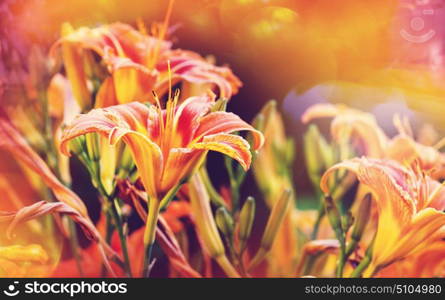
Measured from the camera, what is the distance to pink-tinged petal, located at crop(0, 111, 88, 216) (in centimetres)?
56

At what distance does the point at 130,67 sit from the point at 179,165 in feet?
0.39

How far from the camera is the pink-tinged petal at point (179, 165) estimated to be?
1.66ft

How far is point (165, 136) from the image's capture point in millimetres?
528

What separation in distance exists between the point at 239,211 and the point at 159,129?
156 mm

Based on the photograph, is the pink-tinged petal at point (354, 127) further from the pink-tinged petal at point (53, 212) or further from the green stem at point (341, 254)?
A: the pink-tinged petal at point (53, 212)

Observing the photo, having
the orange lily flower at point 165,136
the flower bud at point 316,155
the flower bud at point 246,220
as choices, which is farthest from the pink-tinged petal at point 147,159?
the flower bud at point 316,155

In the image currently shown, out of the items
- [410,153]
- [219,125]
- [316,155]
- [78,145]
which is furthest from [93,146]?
[410,153]

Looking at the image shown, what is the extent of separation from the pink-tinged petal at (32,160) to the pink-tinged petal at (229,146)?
155 mm

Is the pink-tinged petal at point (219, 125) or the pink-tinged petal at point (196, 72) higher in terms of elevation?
the pink-tinged petal at point (196, 72)

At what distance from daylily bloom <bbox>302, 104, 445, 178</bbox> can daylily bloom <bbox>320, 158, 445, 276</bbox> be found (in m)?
0.05

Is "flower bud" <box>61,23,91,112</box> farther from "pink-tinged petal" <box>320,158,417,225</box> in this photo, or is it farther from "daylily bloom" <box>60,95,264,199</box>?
"pink-tinged petal" <box>320,158,417,225</box>

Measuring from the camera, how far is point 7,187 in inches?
23.5

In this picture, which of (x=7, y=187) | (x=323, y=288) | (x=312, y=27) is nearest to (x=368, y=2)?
(x=312, y=27)

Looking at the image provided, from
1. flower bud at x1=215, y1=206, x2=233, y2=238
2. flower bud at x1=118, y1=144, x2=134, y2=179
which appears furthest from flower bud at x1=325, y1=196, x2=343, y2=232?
flower bud at x1=118, y1=144, x2=134, y2=179
